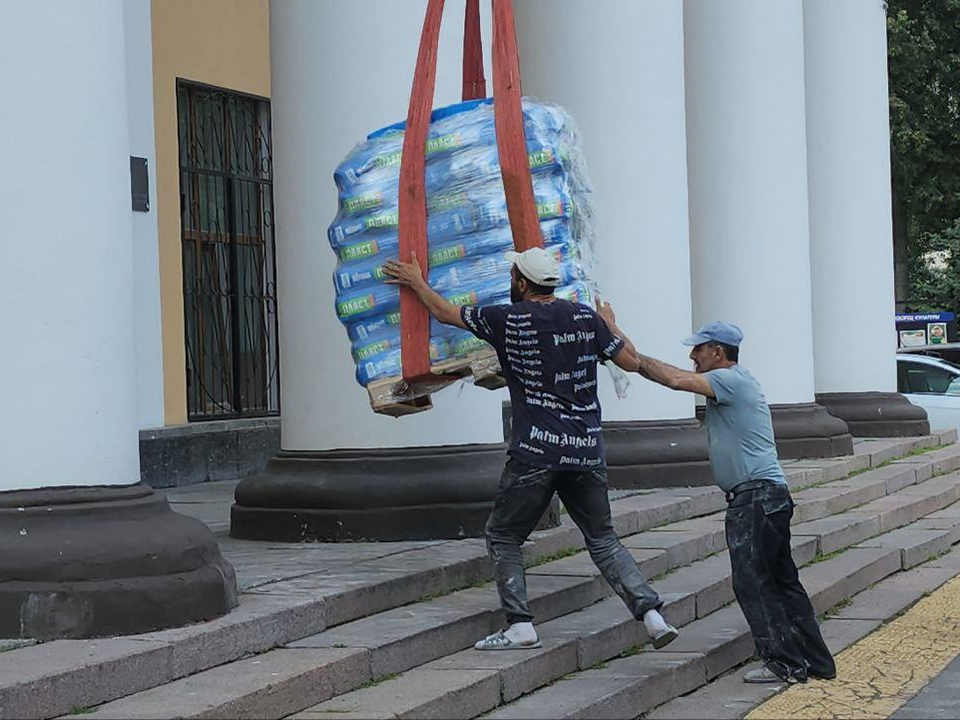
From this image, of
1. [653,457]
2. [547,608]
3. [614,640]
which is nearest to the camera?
[614,640]

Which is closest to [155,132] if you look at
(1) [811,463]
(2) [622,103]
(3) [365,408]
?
(2) [622,103]

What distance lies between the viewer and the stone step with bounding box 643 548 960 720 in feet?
22.8

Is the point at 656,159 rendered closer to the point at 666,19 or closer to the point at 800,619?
A: the point at 666,19

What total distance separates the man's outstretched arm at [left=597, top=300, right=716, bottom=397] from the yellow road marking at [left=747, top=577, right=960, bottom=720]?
4.33 feet

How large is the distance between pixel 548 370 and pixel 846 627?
119 inches

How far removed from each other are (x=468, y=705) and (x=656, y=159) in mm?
6578

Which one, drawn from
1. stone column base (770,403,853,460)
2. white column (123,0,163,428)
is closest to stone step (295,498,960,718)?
stone column base (770,403,853,460)

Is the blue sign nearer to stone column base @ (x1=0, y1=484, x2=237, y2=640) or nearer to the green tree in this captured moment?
the green tree

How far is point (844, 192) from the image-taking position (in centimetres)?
1716

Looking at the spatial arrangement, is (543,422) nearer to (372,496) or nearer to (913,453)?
(372,496)

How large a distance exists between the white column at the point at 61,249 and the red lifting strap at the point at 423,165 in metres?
1.13

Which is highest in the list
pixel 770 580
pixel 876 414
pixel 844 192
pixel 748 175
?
pixel 844 192

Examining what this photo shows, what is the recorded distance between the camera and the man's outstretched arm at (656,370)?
6910mm

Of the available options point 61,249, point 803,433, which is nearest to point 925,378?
point 803,433
